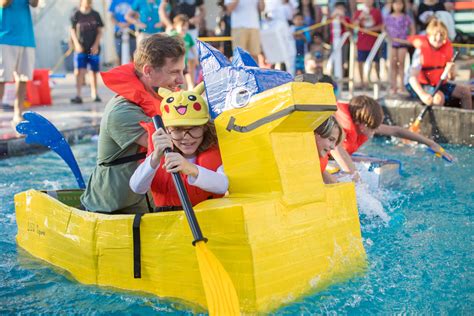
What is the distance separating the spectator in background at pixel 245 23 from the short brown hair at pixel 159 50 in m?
6.16

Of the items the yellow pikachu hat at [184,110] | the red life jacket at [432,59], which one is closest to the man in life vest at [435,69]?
the red life jacket at [432,59]

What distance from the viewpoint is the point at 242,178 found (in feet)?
10.5

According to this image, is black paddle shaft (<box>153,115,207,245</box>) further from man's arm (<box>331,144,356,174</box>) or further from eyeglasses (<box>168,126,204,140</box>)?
man's arm (<box>331,144,356,174</box>)

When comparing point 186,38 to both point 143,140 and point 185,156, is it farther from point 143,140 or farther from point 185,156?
point 185,156

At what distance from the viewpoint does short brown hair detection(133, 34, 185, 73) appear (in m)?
3.71

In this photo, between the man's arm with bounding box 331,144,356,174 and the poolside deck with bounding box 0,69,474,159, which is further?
the poolside deck with bounding box 0,69,474,159

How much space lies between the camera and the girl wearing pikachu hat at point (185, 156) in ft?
10.1

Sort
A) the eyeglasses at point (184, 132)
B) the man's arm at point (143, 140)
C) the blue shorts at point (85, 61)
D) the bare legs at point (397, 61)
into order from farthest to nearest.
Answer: the bare legs at point (397, 61) → the blue shorts at point (85, 61) → the man's arm at point (143, 140) → the eyeglasses at point (184, 132)

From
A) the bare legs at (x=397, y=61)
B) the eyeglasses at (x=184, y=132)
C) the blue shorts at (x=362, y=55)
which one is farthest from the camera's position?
the blue shorts at (x=362, y=55)

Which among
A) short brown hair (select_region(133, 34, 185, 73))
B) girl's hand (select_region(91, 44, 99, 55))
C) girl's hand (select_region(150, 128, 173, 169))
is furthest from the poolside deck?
girl's hand (select_region(150, 128, 173, 169))

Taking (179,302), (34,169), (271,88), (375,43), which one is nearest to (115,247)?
(179,302)

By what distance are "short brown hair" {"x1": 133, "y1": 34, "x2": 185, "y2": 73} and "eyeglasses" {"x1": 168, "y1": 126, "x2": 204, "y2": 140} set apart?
577 millimetres

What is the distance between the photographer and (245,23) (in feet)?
32.6

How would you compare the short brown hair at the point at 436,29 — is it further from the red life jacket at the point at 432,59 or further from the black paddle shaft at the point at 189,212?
the black paddle shaft at the point at 189,212
